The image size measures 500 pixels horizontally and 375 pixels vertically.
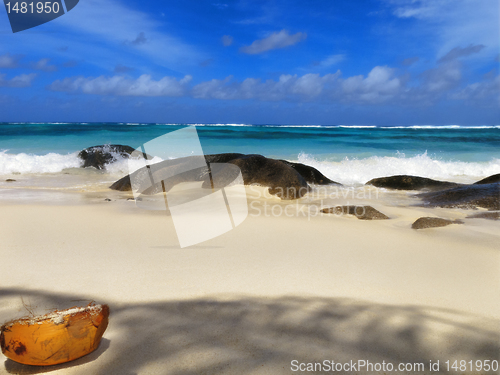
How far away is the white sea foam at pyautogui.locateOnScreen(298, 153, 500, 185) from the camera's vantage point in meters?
9.15

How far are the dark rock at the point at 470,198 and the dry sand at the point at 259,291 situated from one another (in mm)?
1209

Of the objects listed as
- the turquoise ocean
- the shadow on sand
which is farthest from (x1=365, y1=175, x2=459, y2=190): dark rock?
the shadow on sand

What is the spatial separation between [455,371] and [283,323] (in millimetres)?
748

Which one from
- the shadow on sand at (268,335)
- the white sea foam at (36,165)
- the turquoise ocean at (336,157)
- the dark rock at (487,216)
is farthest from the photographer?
the turquoise ocean at (336,157)

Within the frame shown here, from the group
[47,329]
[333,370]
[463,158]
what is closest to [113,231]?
[47,329]

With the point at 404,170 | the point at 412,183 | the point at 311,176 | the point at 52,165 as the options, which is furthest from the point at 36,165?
the point at 404,170

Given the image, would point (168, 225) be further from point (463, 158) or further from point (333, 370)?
point (463, 158)

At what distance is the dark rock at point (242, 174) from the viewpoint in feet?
18.0

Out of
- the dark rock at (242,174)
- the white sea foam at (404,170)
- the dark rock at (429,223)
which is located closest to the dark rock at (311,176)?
the dark rock at (242,174)

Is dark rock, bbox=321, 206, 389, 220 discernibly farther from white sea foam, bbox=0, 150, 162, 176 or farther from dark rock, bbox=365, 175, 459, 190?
white sea foam, bbox=0, 150, 162, 176

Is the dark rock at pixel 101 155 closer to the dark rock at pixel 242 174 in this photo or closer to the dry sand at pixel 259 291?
the dark rock at pixel 242 174

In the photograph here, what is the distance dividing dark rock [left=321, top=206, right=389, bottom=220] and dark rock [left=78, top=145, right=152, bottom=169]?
7.79m

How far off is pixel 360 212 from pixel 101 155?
336 inches

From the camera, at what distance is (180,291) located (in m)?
1.89
